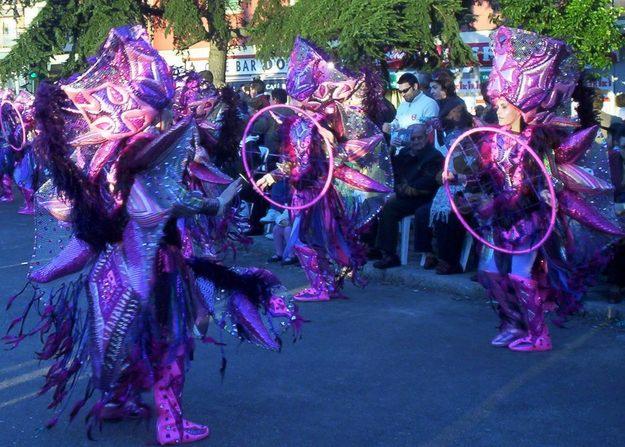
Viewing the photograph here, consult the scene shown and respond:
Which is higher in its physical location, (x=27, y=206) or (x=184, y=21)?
(x=184, y=21)

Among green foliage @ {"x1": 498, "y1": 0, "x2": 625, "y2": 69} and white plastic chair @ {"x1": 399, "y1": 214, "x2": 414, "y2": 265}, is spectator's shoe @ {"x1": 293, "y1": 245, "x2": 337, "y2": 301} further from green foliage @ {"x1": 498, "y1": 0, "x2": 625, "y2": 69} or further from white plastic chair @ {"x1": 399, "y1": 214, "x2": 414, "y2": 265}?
green foliage @ {"x1": 498, "y1": 0, "x2": 625, "y2": 69}

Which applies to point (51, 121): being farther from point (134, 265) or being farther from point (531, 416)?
point (531, 416)

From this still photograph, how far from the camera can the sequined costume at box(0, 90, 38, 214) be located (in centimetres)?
1514

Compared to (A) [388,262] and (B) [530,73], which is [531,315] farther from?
(A) [388,262]

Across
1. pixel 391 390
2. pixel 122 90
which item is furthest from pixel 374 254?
pixel 122 90

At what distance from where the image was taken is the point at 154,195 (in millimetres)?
4609

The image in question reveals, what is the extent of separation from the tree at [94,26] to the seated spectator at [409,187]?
438 inches

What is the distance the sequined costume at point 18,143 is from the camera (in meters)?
15.1

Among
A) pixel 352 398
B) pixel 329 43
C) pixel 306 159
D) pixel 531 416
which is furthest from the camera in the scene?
pixel 329 43

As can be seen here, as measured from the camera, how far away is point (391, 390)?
5.82m

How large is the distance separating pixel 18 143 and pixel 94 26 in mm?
4826

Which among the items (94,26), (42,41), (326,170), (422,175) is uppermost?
(94,26)

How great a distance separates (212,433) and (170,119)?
1.57 meters

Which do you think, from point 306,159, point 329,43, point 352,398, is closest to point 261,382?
point 352,398
